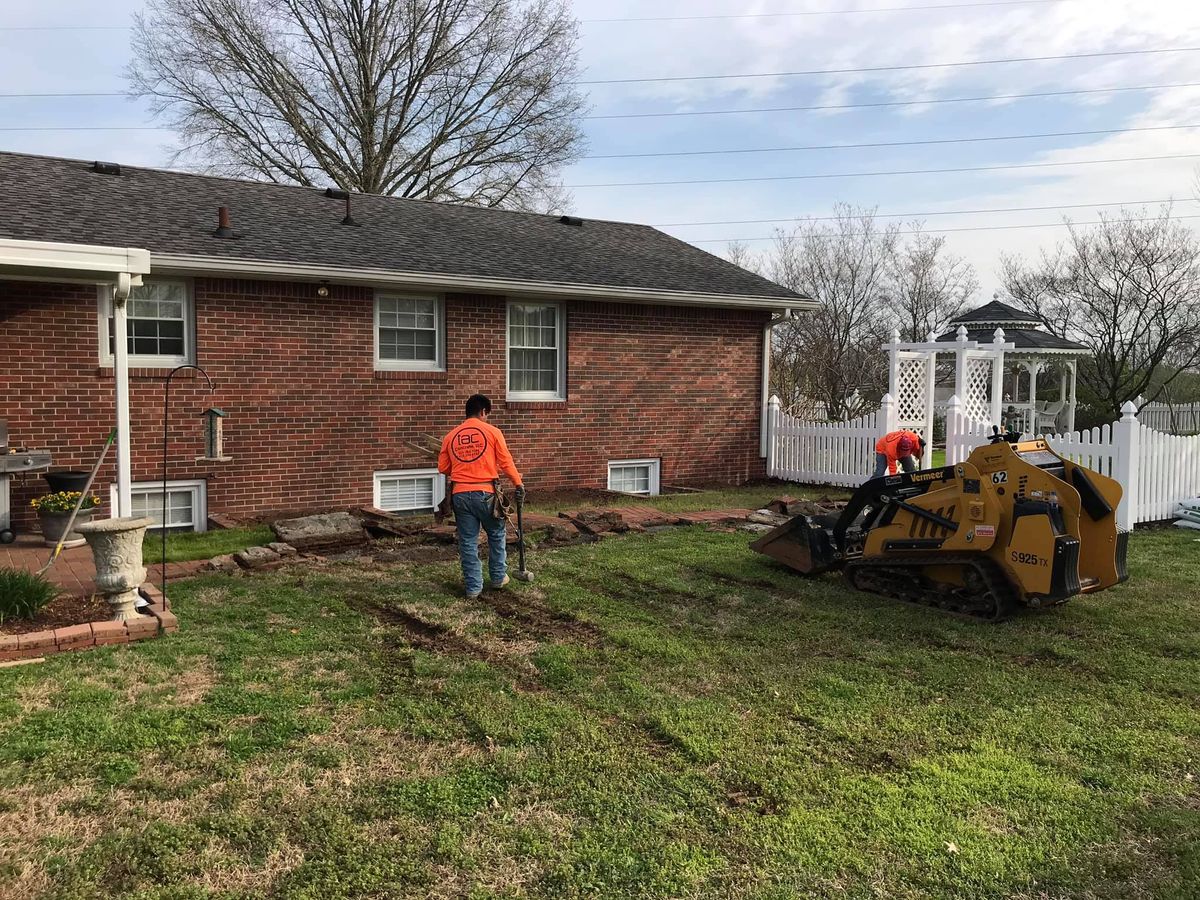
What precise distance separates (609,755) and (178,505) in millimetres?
8174

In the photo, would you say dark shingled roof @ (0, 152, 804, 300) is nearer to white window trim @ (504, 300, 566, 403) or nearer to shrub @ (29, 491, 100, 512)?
white window trim @ (504, 300, 566, 403)

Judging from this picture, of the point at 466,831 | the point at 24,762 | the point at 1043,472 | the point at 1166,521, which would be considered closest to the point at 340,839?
the point at 466,831

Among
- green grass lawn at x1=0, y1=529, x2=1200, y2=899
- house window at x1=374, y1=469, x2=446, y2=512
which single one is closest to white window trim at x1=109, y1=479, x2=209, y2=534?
house window at x1=374, y1=469, x2=446, y2=512

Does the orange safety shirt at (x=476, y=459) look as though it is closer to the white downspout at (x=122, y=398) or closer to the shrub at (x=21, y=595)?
the white downspout at (x=122, y=398)

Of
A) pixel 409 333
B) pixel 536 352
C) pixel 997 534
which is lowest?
pixel 997 534

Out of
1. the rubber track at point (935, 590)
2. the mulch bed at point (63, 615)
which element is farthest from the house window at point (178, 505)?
the rubber track at point (935, 590)

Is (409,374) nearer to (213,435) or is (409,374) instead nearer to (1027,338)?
(213,435)

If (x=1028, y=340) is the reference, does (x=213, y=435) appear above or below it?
below

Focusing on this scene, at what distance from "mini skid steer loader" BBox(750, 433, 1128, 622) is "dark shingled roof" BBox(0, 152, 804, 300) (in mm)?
6861

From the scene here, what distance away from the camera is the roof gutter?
1002cm

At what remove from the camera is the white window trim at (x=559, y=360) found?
1266 cm

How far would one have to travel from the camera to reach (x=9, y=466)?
891cm

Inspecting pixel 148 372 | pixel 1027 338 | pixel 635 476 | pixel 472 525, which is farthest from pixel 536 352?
pixel 1027 338

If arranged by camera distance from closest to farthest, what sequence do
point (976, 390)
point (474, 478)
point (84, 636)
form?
point (84, 636) < point (474, 478) < point (976, 390)
